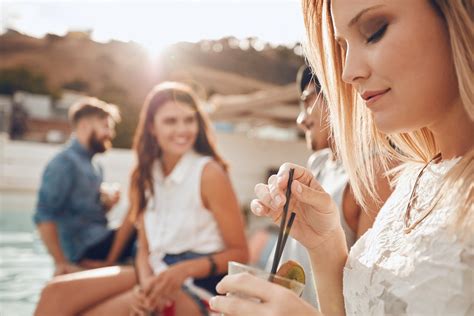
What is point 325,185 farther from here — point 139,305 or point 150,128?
point 150,128

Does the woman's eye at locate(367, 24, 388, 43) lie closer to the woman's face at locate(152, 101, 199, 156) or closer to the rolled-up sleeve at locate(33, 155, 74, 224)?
the woman's face at locate(152, 101, 199, 156)

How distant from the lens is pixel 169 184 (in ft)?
9.61

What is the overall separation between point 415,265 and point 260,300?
0.92 feet

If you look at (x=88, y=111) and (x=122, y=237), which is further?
(x=88, y=111)

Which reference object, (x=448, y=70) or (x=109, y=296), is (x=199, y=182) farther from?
(x=448, y=70)

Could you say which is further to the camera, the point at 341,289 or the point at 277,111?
the point at 277,111

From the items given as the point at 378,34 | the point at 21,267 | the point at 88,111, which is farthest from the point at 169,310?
the point at 21,267

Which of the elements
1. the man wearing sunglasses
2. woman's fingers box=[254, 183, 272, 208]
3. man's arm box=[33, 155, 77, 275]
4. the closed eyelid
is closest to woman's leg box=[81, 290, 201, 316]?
the man wearing sunglasses

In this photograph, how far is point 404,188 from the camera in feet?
3.76

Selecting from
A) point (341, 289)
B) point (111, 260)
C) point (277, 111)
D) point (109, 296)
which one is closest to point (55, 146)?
point (277, 111)

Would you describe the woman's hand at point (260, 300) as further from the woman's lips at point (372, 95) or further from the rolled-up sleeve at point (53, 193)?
the rolled-up sleeve at point (53, 193)

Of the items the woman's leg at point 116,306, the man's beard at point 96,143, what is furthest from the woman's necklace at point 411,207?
the man's beard at point 96,143

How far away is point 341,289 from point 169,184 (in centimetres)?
185

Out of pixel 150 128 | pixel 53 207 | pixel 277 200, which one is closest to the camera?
pixel 277 200
